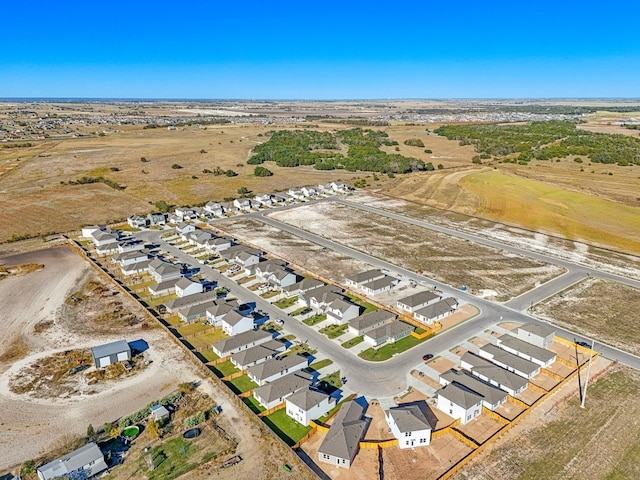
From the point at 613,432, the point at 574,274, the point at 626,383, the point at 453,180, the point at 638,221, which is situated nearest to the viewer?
the point at 613,432

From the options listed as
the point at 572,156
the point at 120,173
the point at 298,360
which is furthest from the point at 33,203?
the point at 572,156

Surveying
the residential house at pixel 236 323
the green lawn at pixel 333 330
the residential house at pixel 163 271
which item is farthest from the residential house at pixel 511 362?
the residential house at pixel 163 271

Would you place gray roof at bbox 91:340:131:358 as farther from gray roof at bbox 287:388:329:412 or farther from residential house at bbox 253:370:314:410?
gray roof at bbox 287:388:329:412

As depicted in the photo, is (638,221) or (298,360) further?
(638,221)

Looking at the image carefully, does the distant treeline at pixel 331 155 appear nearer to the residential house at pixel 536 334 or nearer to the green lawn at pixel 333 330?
the green lawn at pixel 333 330

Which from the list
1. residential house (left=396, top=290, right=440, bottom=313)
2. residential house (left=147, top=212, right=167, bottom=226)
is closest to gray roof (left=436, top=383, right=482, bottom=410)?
residential house (left=396, top=290, right=440, bottom=313)

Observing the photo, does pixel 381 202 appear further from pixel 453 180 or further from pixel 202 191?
pixel 202 191
